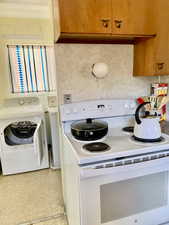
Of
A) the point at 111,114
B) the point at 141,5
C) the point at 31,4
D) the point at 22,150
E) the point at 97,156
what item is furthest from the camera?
the point at 31,4

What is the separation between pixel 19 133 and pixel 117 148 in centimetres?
187

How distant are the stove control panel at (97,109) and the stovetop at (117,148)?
0.77 feet

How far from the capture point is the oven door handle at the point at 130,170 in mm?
1013

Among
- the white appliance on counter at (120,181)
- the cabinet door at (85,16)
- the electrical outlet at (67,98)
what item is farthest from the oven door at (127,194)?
the cabinet door at (85,16)

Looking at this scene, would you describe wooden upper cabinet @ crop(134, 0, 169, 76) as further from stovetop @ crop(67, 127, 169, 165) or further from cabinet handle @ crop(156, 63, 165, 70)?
stovetop @ crop(67, 127, 169, 165)

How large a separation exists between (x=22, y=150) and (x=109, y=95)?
162 centimetres

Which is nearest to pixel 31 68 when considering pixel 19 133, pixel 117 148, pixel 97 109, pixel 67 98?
pixel 19 133

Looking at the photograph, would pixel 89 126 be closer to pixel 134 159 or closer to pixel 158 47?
pixel 134 159

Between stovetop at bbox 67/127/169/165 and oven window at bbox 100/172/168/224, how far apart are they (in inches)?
8.9

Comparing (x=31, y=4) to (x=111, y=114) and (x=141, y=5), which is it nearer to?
(x=141, y=5)

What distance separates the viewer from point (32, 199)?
6.66 ft

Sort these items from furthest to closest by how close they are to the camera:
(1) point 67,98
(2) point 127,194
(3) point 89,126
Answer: (1) point 67,98 → (3) point 89,126 → (2) point 127,194

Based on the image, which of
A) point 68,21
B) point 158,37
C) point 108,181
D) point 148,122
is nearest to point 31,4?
point 68,21

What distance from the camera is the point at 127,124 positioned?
1701 mm
